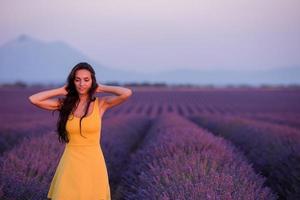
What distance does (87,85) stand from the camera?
3.85 m

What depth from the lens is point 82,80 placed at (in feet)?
12.5

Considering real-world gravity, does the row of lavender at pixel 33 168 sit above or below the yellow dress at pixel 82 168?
below

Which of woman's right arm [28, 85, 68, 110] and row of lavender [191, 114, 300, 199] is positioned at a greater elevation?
woman's right arm [28, 85, 68, 110]

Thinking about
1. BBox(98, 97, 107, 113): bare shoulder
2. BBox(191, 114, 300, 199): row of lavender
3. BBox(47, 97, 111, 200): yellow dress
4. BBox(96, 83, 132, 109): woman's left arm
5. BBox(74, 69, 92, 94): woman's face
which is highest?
BBox(74, 69, 92, 94): woman's face

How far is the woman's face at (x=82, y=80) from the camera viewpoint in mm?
3822

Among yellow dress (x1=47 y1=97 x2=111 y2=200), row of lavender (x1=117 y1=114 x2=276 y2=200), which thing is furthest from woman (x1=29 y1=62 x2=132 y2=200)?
row of lavender (x1=117 y1=114 x2=276 y2=200)

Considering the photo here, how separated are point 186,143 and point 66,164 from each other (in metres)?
3.37

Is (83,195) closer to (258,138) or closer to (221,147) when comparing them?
(221,147)

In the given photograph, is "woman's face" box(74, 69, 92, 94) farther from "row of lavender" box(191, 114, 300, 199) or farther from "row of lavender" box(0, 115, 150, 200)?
"row of lavender" box(191, 114, 300, 199)

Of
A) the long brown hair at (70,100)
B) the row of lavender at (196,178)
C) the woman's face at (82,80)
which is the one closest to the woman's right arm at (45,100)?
the long brown hair at (70,100)

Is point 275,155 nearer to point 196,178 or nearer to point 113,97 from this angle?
point 196,178

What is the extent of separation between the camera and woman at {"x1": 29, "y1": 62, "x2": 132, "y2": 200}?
3.67 m

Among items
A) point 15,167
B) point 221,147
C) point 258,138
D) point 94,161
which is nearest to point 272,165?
point 221,147

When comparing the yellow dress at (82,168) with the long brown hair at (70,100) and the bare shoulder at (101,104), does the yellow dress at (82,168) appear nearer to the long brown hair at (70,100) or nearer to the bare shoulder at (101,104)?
the long brown hair at (70,100)
